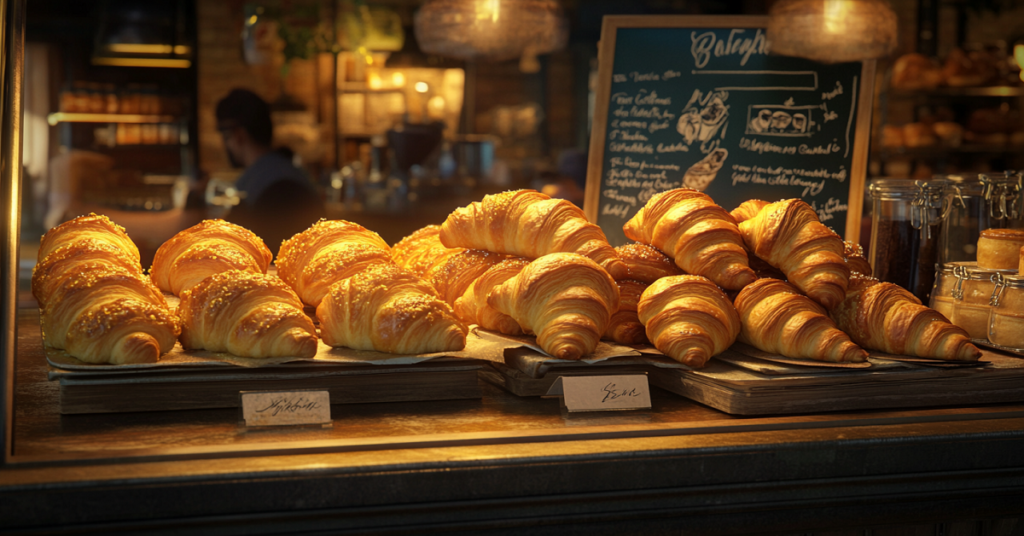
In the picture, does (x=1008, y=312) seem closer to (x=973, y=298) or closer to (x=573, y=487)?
(x=973, y=298)

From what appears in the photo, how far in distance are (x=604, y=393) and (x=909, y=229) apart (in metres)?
0.82

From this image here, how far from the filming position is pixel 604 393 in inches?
50.5

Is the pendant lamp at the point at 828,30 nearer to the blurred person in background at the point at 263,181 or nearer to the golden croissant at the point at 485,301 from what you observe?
the golden croissant at the point at 485,301

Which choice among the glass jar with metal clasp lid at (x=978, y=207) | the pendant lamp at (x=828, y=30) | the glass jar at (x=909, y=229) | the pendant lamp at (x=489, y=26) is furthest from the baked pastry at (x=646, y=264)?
the pendant lamp at (x=489, y=26)

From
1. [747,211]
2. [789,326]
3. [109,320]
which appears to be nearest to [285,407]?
[109,320]

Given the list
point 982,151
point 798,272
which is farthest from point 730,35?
point 982,151

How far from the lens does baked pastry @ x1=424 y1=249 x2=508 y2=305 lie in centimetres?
160

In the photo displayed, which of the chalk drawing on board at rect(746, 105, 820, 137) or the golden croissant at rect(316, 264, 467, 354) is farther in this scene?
the chalk drawing on board at rect(746, 105, 820, 137)

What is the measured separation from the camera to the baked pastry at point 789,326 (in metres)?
1.33

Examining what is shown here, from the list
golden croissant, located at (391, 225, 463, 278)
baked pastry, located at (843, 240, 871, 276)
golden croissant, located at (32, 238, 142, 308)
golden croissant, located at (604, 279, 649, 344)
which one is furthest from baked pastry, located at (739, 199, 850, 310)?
golden croissant, located at (32, 238, 142, 308)

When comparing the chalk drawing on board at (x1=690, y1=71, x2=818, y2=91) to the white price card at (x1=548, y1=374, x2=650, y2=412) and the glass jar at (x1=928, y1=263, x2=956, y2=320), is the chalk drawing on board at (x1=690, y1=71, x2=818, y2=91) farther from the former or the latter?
the white price card at (x1=548, y1=374, x2=650, y2=412)

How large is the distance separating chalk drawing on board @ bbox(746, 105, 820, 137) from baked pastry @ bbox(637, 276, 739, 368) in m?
0.97

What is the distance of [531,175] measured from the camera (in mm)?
6559

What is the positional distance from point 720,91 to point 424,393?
4.42 feet
